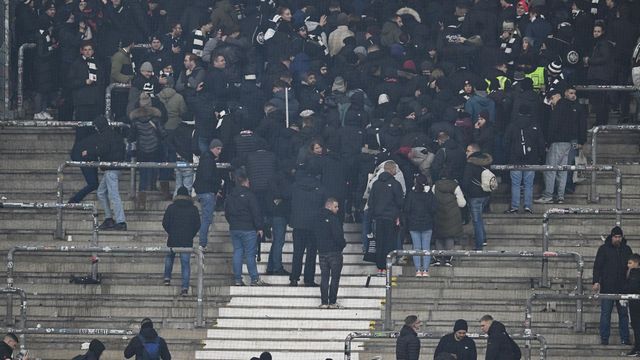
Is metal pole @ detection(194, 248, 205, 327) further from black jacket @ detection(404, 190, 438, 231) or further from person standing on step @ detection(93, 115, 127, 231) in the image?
black jacket @ detection(404, 190, 438, 231)

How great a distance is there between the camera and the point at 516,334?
28109 mm

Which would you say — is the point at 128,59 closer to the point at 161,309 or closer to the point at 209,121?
the point at 209,121

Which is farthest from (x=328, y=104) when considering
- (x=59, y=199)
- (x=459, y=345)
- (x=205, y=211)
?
(x=459, y=345)

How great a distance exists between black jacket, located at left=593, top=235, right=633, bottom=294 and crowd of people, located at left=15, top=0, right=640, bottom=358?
259 centimetres

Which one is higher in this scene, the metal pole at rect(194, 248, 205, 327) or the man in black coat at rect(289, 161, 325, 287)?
the man in black coat at rect(289, 161, 325, 287)

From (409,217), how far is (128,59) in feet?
25.4

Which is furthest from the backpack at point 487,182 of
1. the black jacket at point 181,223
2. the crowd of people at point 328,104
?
the black jacket at point 181,223

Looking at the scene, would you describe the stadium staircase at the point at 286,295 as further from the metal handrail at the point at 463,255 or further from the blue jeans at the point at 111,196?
the metal handrail at the point at 463,255

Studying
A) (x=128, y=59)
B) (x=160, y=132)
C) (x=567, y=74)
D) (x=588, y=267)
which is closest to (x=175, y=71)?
(x=128, y=59)

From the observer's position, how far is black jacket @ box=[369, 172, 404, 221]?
101 ft

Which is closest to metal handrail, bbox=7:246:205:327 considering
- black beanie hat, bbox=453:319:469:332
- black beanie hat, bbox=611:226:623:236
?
black beanie hat, bbox=453:319:469:332

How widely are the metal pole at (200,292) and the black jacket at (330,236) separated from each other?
66.0 inches

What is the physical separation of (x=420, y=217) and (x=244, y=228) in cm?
252

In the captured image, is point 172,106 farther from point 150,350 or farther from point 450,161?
point 150,350
